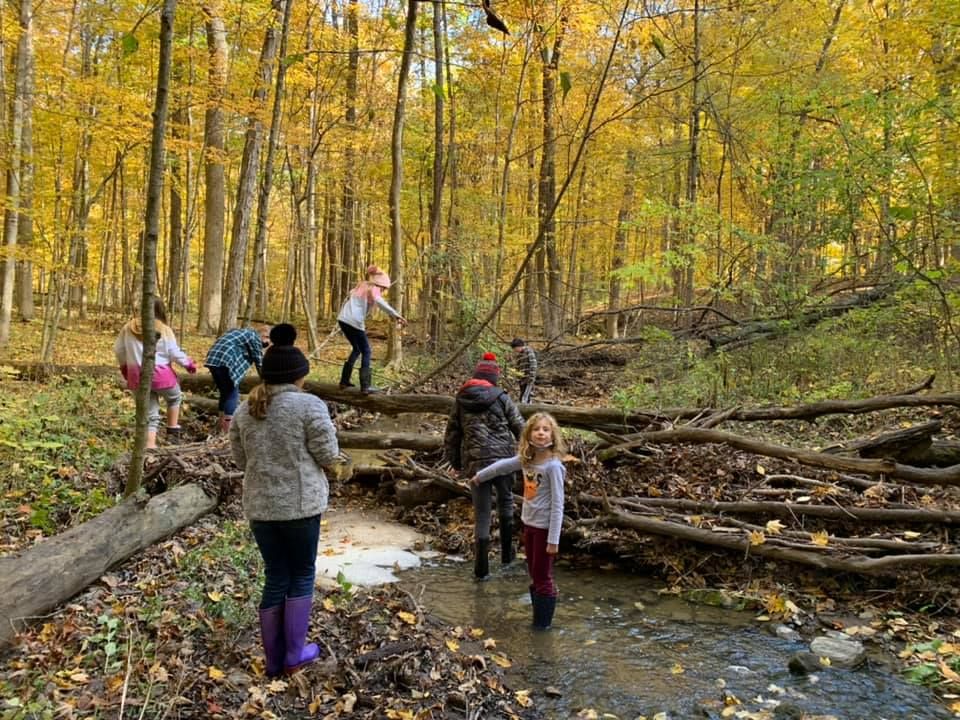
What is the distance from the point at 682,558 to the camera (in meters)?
6.12

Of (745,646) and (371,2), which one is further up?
(371,2)

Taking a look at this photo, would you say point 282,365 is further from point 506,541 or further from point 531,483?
point 506,541

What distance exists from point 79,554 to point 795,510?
605 centimetres

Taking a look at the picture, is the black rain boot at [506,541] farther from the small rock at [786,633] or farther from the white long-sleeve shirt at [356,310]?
the white long-sleeve shirt at [356,310]

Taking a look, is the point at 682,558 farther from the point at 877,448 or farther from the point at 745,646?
the point at 877,448

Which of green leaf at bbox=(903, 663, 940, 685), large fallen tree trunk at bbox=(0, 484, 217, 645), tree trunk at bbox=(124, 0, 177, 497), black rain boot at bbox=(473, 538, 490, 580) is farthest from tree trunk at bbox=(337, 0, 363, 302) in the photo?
green leaf at bbox=(903, 663, 940, 685)

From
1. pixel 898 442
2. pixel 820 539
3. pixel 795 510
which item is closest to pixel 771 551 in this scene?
pixel 820 539

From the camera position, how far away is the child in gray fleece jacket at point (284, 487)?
3.65 m

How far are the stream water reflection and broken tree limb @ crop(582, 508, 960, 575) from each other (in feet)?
1.90

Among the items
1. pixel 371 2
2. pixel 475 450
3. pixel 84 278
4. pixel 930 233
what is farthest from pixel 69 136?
pixel 930 233

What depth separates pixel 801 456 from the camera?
263 inches

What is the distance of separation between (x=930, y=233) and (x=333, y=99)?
1400 cm

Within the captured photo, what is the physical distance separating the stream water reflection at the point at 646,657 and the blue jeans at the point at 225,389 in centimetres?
381

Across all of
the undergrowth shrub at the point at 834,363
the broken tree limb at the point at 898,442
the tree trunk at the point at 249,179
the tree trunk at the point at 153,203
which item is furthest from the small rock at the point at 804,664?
the tree trunk at the point at 249,179
